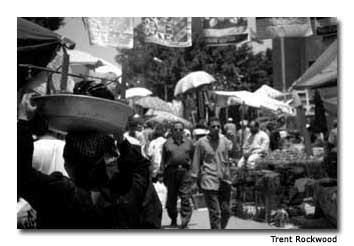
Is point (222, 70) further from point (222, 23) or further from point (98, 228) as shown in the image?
point (98, 228)

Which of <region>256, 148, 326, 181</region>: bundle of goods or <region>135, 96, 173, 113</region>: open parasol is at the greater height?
<region>135, 96, 173, 113</region>: open parasol

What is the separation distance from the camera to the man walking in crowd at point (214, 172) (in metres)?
5.69

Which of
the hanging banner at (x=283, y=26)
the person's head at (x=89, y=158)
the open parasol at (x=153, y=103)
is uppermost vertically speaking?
the hanging banner at (x=283, y=26)

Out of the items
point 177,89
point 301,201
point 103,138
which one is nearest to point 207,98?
point 177,89

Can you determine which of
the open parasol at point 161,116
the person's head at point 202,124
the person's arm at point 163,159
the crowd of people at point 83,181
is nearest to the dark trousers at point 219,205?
the person's arm at point 163,159

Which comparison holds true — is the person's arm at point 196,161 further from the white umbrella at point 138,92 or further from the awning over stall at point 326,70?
the white umbrella at point 138,92

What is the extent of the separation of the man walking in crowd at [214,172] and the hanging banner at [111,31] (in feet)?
4.47

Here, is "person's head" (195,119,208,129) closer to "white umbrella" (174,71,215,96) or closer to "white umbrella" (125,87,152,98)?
"white umbrella" (174,71,215,96)

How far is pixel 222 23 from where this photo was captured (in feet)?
17.6

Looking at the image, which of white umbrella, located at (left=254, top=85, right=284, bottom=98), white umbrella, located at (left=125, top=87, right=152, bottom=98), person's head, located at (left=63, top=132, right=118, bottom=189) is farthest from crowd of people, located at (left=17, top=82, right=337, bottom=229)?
white umbrella, located at (left=254, top=85, right=284, bottom=98)

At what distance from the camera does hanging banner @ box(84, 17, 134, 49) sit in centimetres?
475

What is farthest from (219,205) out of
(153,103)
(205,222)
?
(153,103)

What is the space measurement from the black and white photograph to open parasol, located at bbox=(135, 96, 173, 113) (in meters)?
0.68
